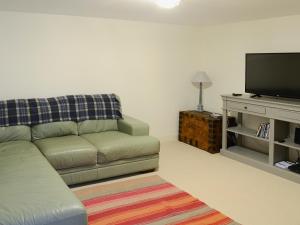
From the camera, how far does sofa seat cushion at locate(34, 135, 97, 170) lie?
318 cm

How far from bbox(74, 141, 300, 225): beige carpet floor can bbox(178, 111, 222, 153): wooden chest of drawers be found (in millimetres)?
183

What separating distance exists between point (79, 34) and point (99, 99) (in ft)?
3.14

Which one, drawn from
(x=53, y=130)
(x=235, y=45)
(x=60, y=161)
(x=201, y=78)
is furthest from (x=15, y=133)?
(x=235, y=45)

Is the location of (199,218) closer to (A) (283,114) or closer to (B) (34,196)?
(B) (34,196)

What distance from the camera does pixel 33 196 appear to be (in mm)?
2145

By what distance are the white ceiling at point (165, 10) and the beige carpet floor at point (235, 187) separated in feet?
6.49

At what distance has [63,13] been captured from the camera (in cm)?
399

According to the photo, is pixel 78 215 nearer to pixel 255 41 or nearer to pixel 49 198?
pixel 49 198

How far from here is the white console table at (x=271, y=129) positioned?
3529 mm

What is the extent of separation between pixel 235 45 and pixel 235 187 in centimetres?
228

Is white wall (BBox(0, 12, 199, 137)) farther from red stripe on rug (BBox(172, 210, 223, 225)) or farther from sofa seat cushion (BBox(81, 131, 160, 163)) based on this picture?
red stripe on rug (BBox(172, 210, 223, 225))

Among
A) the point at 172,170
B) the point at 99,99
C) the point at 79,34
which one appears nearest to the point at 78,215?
the point at 172,170

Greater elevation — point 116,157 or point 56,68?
point 56,68

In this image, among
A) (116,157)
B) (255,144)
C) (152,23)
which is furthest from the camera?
(152,23)
